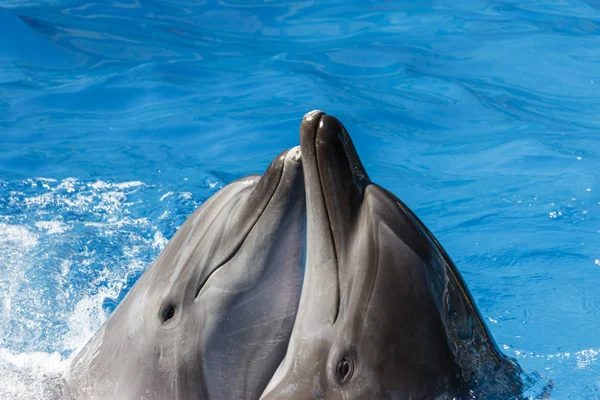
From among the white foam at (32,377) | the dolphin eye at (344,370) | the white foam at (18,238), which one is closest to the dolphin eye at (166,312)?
A: the white foam at (32,377)

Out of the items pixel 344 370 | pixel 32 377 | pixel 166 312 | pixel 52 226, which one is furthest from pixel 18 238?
pixel 344 370

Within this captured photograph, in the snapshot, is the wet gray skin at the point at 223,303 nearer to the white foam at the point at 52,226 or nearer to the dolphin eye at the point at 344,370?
the dolphin eye at the point at 344,370

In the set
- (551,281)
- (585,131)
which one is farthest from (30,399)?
(585,131)

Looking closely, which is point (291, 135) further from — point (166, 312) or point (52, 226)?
point (166, 312)

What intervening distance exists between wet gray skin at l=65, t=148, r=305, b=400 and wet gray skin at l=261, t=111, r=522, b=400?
44 cm

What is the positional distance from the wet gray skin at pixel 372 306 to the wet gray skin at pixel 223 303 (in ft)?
1.44

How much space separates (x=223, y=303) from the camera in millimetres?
3891

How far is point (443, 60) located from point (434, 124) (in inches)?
84.8

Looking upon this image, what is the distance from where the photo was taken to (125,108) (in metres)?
10.5

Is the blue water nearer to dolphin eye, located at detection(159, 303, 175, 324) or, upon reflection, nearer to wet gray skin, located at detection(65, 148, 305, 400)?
wet gray skin, located at detection(65, 148, 305, 400)

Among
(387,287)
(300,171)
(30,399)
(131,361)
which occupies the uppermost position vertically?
(300,171)

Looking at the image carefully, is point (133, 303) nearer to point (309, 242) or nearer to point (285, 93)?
point (309, 242)

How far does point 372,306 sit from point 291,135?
6.64m

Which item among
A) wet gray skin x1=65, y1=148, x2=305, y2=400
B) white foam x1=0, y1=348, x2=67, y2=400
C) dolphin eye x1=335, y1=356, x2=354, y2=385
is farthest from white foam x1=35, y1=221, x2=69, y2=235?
dolphin eye x1=335, y1=356, x2=354, y2=385
